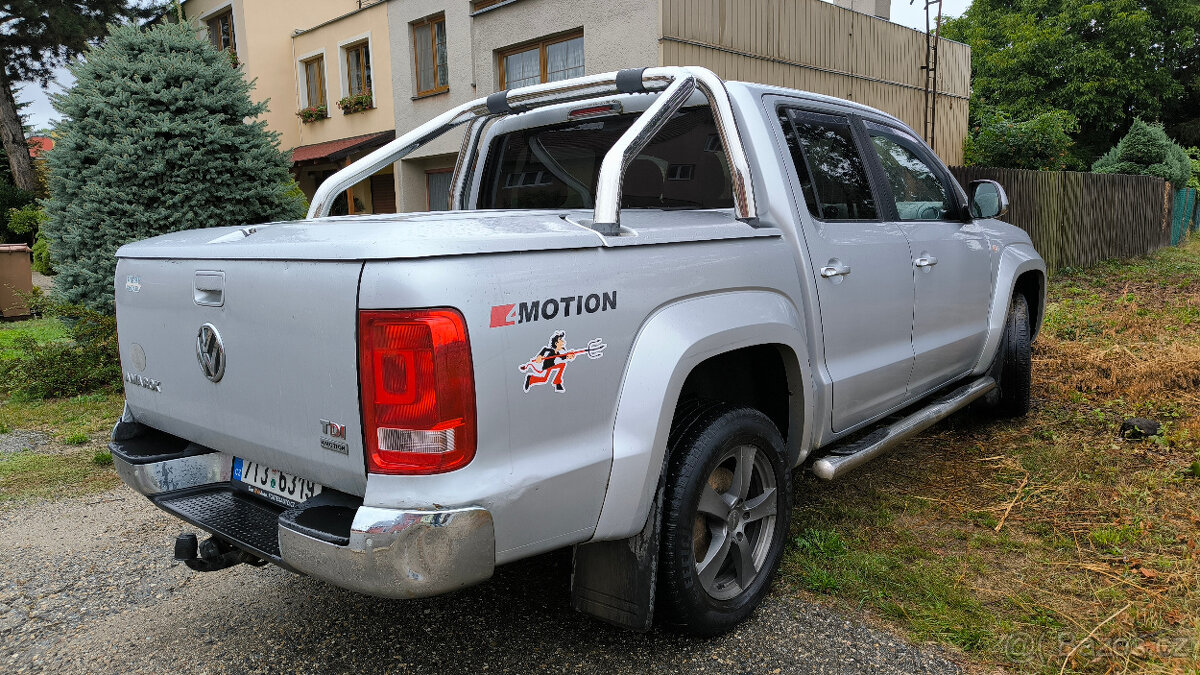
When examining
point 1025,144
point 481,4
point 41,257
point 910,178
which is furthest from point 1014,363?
point 41,257

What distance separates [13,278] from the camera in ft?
37.6

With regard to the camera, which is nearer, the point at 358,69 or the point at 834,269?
the point at 834,269

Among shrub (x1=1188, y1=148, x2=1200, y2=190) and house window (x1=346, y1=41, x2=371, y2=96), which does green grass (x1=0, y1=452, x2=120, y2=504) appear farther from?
shrub (x1=1188, y1=148, x2=1200, y2=190)

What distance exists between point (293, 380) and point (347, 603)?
131 cm

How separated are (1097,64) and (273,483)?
120ft

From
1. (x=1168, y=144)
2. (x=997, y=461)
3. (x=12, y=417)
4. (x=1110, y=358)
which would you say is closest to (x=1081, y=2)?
(x=1168, y=144)

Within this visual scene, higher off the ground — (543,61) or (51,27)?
(51,27)

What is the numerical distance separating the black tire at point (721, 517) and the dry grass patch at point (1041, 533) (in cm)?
40

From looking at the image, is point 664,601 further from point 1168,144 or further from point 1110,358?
point 1168,144

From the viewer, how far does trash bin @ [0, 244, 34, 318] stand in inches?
446

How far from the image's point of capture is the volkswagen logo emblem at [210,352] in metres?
2.47

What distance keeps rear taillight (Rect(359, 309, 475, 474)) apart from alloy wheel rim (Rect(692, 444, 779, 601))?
3.17 feet

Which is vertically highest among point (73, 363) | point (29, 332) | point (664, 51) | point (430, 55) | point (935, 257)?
point (430, 55)

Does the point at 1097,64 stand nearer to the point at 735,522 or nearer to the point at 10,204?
the point at 735,522
